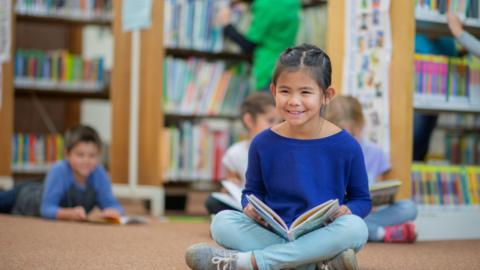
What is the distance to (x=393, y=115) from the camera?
354 centimetres

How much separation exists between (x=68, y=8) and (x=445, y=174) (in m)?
2.91

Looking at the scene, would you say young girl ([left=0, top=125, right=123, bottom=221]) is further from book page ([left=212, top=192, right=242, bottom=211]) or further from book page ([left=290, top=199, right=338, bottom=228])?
book page ([left=290, top=199, right=338, bottom=228])

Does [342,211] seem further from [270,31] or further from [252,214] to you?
[270,31]

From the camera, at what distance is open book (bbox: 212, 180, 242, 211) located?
133 inches

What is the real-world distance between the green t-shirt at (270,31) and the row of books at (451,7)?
1259mm

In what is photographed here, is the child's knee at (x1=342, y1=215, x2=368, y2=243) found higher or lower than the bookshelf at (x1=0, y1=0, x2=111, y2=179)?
lower

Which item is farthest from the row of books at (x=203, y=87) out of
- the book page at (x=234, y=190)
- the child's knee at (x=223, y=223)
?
the child's knee at (x=223, y=223)

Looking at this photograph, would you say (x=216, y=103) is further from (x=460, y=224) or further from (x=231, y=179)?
(x=460, y=224)

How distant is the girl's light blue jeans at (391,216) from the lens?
341 centimetres

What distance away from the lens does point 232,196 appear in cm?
355

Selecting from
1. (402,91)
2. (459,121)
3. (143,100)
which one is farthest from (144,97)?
(459,121)

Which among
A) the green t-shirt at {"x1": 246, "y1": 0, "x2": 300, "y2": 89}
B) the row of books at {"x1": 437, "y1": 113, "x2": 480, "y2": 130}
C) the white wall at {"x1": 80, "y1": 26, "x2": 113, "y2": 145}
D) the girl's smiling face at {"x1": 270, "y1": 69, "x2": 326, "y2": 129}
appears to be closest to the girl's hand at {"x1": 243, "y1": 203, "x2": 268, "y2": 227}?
the girl's smiling face at {"x1": 270, "y1": 69, "x2": 326, "y2": 129}

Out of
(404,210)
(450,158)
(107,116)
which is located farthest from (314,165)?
(107,116)

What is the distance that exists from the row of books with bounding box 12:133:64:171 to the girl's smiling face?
3.72 meters
